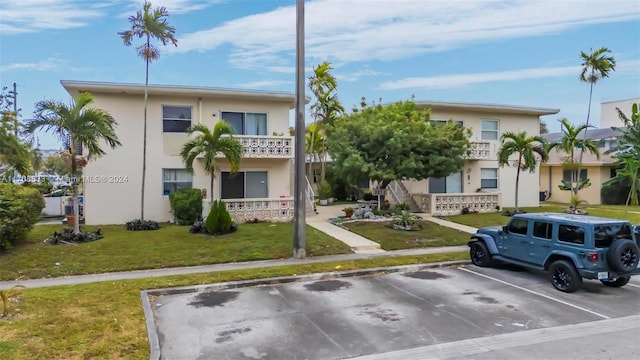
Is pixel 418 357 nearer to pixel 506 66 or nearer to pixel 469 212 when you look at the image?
pixel 469 212

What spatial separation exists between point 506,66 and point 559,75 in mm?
3197

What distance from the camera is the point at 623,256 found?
920 cm

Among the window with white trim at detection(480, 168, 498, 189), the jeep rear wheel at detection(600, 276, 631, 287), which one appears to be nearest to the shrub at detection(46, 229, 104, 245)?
the jeep rear wheel at detection(600, 276, 631, 287)

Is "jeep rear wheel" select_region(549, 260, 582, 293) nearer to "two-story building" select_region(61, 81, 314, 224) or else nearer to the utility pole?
the utility pole

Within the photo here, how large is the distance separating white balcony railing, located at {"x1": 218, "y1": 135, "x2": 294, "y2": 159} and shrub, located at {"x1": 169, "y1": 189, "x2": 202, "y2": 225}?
2275mm

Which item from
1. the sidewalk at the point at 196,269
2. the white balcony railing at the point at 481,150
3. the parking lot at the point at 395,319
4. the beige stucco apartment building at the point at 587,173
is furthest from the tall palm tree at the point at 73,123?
the beige stucco apartment building at the point at 587,173

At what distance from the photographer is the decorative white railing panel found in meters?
21.8

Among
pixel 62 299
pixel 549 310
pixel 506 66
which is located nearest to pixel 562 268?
pixel 549 310

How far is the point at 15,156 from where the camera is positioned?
16906 mm

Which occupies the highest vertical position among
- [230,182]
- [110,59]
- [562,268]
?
[110,59]

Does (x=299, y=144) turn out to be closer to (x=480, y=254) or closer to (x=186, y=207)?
(x=480, y=254)

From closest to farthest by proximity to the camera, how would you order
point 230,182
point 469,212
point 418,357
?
point 418,357
point 230,182
point 469,212

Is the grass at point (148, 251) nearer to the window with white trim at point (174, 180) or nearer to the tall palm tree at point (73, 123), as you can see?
the tall palm tree at point (73, 123)

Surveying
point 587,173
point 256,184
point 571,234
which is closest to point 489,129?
point 587,173
